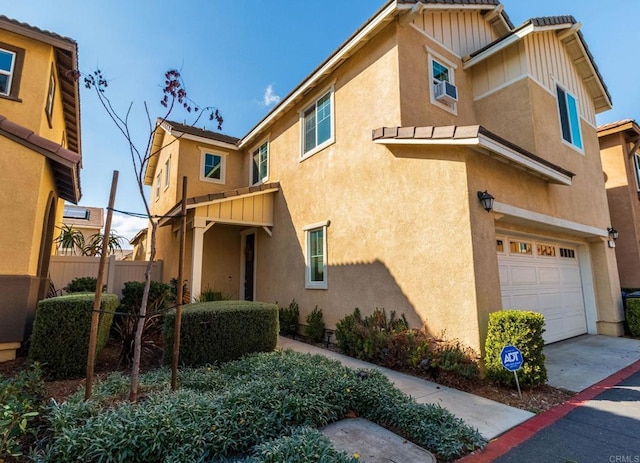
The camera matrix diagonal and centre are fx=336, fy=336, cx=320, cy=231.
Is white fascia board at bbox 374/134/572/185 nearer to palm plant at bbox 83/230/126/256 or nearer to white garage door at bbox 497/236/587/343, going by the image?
white garage door at bbox 497/236/587/343

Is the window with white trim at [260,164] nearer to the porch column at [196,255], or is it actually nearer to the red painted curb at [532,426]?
the porch column at [196,255]

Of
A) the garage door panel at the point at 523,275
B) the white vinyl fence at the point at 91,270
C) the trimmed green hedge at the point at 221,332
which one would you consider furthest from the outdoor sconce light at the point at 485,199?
the white vinyl fence at the point at 91,270

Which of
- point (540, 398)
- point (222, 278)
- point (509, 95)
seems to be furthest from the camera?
point (222, 278)

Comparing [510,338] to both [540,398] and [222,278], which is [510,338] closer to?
[540,398]

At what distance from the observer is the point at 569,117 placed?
987 cm

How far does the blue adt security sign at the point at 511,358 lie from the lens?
4941 mm

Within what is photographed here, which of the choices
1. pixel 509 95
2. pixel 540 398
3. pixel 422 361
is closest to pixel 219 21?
pixel 509 95

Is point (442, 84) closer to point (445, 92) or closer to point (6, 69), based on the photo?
point (445, 92)

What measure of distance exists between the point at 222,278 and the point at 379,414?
9.53 metres

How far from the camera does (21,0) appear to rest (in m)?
6.13

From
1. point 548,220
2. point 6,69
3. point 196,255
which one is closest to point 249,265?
point 196,255

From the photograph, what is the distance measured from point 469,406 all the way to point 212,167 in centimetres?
1187

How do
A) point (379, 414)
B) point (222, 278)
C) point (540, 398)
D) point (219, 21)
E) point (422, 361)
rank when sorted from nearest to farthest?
point (379, 414), point (540, 398), point (422, 361), point (219, 21), point (222, 278)

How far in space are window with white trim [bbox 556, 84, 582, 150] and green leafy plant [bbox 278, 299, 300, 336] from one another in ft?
29.4
